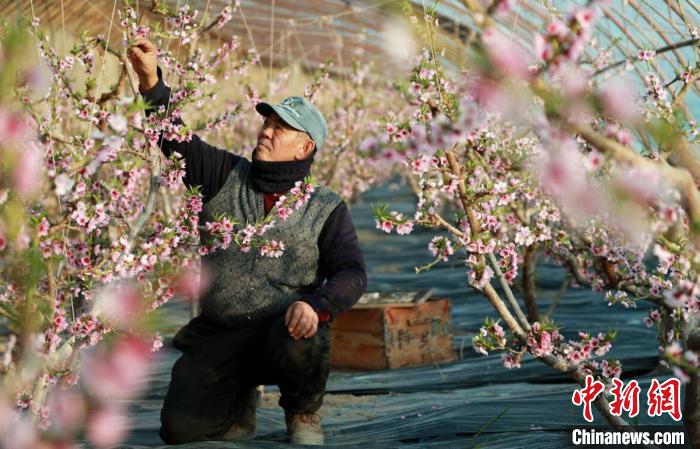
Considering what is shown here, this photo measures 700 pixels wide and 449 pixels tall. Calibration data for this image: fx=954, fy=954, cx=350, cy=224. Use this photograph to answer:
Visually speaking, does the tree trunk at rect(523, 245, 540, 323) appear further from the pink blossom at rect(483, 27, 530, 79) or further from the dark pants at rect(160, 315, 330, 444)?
the pink blossom at rect(483, 27, 530, 79)

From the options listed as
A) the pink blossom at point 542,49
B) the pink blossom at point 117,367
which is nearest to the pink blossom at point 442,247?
the pink blossom at point 542,49

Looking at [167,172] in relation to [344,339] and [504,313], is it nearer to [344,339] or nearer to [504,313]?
[504,313]

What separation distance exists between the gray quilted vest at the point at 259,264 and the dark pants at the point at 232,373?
7 cm

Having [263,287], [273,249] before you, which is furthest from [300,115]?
[263,287]

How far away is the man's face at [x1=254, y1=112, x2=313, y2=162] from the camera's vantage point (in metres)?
3.38

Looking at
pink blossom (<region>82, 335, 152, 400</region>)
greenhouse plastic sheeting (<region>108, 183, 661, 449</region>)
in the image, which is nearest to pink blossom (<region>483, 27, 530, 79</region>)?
pink blossom (<region>82, 335, 152, 400</region>)

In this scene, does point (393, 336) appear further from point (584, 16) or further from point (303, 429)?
point (584, 16)

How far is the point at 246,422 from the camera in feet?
11.5

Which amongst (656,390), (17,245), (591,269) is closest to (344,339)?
(591,269)

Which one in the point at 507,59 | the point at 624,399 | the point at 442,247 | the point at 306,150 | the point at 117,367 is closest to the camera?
the point at 117,367

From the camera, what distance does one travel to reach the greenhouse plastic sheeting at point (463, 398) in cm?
328

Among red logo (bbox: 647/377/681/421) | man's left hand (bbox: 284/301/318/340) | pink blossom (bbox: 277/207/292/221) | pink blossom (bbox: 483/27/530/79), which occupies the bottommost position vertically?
red logo (bbox: 647/377/681/421)

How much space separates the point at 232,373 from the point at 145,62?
1.16 metres

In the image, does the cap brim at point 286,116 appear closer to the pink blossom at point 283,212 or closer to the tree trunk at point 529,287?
the pink blossom at point 283,212
